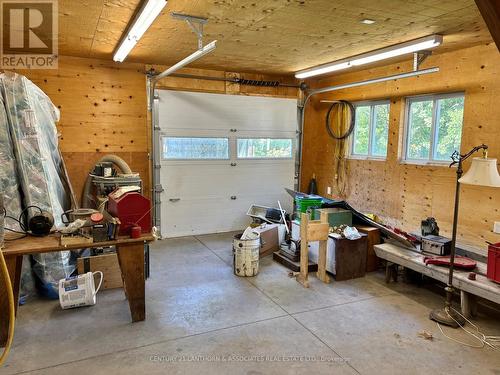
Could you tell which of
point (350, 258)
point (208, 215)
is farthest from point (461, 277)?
point (208, 215)

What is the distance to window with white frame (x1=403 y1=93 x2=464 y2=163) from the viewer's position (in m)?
4.47

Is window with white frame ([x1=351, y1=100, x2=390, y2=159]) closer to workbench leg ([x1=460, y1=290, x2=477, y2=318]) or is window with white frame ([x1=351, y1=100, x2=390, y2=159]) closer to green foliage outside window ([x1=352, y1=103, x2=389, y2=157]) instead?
green foliage outside window ([x1=352, y1=103, x2=389, y2=157])

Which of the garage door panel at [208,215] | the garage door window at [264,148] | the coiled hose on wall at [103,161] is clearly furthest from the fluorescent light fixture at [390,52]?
the coiled hose on wall at [103,161]

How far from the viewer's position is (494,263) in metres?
2.99

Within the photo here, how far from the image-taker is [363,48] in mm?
4297

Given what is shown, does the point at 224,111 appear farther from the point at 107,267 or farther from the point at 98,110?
the point at 107,267

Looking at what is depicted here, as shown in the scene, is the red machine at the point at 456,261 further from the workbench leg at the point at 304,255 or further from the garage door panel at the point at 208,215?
the garage door panel at the point at 208,215

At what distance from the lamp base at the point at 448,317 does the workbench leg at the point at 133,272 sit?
2504 mm

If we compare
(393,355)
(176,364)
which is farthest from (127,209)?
(393,355)

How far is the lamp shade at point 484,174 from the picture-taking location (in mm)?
2881

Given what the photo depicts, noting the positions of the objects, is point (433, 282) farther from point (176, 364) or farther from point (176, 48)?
point (176, 48)

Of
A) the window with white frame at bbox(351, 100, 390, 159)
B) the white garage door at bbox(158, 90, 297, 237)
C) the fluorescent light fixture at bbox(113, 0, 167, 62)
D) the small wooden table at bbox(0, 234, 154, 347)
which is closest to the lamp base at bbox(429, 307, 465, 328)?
the small wooden table at bbox(0, 234, 154, 347)

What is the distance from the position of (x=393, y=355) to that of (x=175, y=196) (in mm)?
3903

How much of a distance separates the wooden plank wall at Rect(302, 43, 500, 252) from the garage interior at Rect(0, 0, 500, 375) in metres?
0.03
